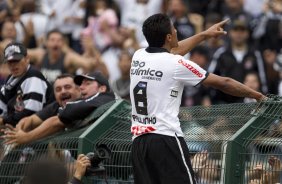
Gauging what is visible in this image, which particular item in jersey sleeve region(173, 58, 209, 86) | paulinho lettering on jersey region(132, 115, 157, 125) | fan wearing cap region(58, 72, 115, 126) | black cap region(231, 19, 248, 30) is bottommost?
black cap region(231, 19, 248, 30)

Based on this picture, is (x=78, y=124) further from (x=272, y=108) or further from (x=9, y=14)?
(x=9, y=14)

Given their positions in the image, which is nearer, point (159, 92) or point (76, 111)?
point (159, 92)

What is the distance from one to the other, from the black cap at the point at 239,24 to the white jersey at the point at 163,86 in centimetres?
738

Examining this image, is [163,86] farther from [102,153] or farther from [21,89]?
[21,89]

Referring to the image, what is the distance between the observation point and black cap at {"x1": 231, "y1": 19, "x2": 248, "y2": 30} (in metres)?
15.5

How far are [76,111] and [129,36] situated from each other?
6.98 meters

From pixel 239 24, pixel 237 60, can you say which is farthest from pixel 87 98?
pixel 239 24

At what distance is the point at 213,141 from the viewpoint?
8727 mm

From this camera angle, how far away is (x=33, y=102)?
1113cm

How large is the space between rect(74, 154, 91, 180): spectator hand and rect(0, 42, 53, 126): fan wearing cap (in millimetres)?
2252

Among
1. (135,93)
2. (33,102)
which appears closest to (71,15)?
(33,102)

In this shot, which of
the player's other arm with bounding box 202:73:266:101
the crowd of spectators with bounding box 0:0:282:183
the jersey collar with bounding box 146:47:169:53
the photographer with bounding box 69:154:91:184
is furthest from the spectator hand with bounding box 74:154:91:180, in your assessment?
the crowd of spectators with bounding box 0:0:282:183

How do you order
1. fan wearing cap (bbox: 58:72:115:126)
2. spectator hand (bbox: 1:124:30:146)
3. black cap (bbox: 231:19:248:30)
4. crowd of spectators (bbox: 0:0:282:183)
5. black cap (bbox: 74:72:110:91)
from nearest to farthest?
fan wearing cap (bbox: 58:72:115:126), spectator hand (bbox: 1:124:30:146), black cap (bbox: 74:72:110:91), crowd of spectators (bbox: 0:0:282:183), black cap (bbox: 231:19:248:30)

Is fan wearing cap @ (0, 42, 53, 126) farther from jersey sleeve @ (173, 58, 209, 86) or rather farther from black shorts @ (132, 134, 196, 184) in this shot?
jersey sleeve @ (173, 58, 209, 86)
